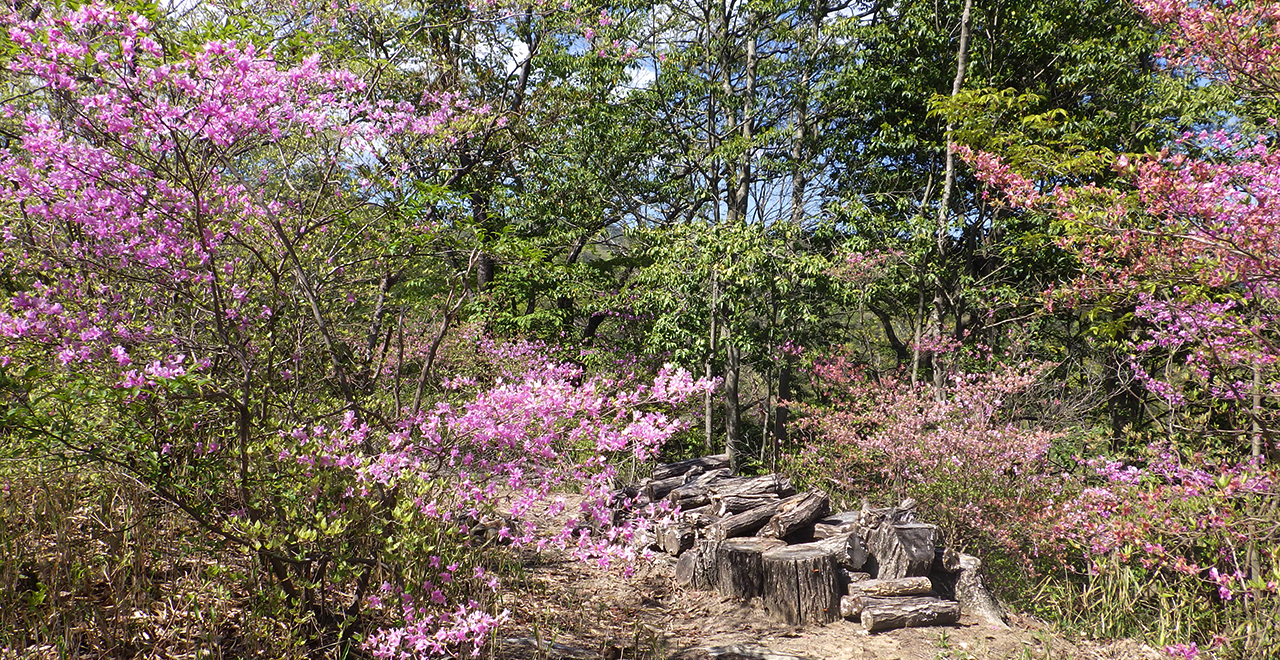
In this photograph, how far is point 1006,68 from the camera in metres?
10.9

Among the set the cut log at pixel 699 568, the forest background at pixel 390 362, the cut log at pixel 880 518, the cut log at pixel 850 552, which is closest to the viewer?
the forest background at pixel 390 362

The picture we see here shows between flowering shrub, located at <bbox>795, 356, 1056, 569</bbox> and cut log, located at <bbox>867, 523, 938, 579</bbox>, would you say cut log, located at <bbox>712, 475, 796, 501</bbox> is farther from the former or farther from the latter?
flowering shrub, located at <bbox>795, 356, 1056, 569</bbox>

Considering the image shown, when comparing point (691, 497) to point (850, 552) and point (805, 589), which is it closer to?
point (850, 552)

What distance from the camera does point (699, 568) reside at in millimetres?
5215

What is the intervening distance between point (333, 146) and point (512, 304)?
9271mm

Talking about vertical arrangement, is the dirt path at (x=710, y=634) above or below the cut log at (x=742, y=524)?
below

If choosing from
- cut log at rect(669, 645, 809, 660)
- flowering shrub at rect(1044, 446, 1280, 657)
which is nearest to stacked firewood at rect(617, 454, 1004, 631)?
cut log at rect(669, 645, 809, 660)

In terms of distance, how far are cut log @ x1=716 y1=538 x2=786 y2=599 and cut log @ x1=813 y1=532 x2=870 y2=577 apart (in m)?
0.46

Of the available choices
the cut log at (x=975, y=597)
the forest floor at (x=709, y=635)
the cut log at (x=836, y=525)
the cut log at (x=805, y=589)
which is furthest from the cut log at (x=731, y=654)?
the cut log at (x=975, y=597)

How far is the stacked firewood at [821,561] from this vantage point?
4.60 metres

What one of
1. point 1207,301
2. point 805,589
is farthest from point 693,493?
point 1207,301

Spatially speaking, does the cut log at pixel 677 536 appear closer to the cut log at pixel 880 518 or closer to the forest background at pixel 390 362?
the forest background at pixel 390 362

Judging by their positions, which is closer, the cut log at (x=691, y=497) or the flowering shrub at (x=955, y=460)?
the flowering shrub at (x=955, y=460)

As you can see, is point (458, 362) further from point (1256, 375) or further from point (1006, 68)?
point (1006, 68)
